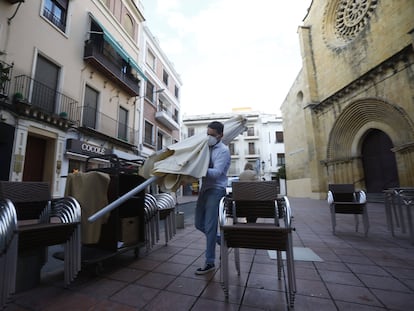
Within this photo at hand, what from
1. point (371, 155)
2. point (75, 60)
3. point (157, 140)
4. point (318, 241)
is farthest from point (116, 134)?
point (371, 155)

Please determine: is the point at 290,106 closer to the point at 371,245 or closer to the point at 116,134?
the point at 116,134

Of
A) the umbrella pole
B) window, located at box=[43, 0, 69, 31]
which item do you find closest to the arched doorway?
the umbrella pole

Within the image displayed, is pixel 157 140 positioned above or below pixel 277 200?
above

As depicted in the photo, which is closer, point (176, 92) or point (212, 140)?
point (212, 140)

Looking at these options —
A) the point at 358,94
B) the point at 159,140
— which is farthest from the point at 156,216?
the point at 159,140

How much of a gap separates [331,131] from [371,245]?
11.0 meters

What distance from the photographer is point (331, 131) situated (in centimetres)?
1311

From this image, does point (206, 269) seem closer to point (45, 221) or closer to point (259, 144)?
point (45, 221)

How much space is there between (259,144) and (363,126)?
20.6 m

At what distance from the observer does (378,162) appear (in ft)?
37.3

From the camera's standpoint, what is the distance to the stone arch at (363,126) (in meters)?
9.31

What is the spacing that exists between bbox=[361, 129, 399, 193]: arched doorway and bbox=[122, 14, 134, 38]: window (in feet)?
51.6

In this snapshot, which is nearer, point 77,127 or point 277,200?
point 277,200

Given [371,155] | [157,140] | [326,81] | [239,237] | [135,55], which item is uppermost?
[135,55]
